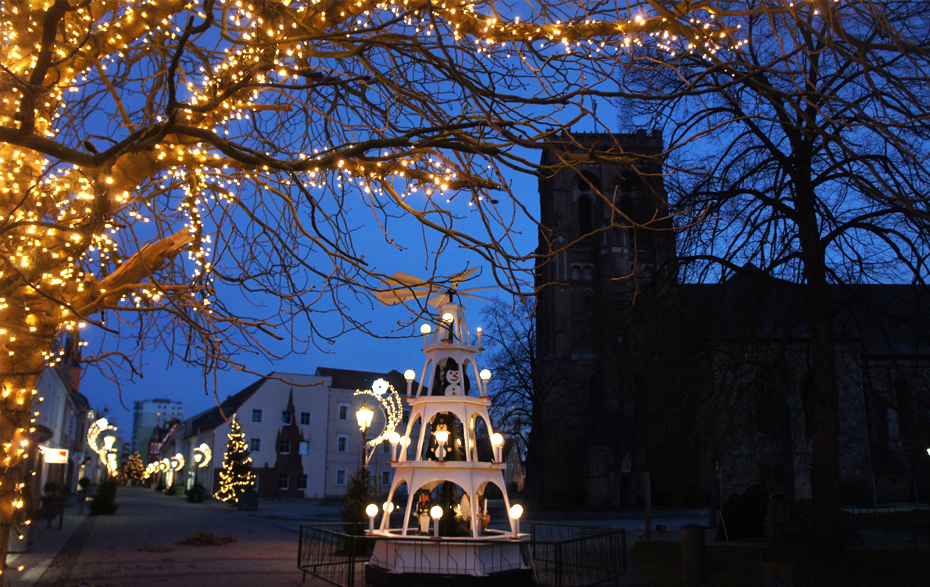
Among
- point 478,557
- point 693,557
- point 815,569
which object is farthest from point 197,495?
point 815,569

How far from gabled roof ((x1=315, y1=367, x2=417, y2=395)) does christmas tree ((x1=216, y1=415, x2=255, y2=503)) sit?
52.8 ft

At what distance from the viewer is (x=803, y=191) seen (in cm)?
1348

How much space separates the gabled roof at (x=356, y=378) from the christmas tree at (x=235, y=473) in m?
16.1

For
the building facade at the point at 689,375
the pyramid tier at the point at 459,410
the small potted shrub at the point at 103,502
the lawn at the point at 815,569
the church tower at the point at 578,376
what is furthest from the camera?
the church tower at the point at 578,376

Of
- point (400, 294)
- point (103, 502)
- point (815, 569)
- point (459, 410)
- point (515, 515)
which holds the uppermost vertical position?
point (400, 294)

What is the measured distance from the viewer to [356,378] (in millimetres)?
55125

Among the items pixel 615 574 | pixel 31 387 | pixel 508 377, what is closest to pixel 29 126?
pixel 31 387

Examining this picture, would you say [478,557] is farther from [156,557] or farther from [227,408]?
[227,408]

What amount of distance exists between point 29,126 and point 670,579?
12.0 metres

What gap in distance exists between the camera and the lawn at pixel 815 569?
11039 millimetres

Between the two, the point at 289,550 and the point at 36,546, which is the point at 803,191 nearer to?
the point at 289,550

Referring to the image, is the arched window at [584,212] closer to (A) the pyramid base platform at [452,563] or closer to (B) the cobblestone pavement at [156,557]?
(B) the cobblestone pavement at [156,557]

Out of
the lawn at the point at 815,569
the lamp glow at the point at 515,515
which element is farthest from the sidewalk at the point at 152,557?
the lawn at the point at 815,569

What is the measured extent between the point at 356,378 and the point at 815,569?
46.2m
